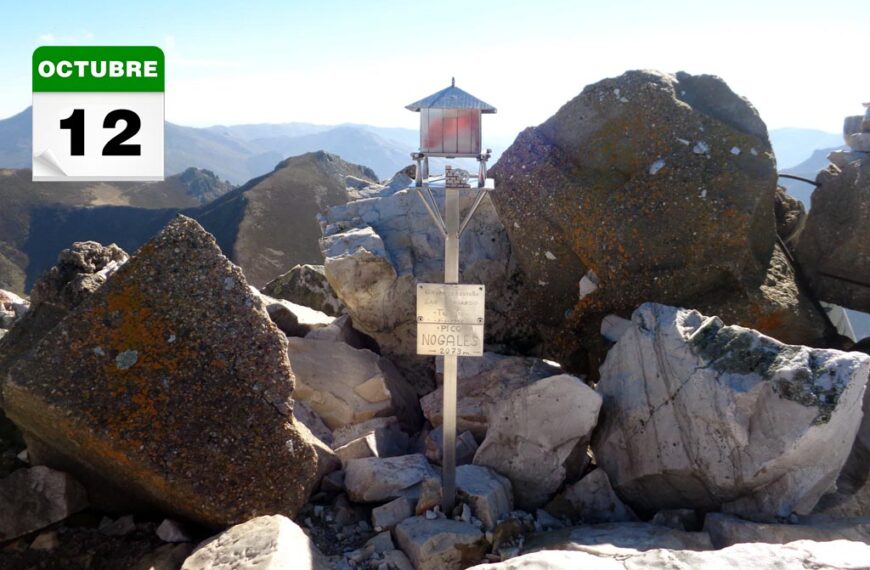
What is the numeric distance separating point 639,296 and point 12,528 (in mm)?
6856

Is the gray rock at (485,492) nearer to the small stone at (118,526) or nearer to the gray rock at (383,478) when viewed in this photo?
the gray rock at (383,478)

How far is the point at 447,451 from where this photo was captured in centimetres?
683

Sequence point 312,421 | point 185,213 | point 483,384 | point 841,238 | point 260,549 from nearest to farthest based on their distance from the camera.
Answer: point 260,549
point 483,384
point 312,421
point 841,238
point 185,213

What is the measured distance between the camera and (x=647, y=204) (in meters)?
8.48

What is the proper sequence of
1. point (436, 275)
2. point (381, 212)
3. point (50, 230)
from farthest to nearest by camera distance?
point (50, 230) → point (381, 212) → point (436, 275)

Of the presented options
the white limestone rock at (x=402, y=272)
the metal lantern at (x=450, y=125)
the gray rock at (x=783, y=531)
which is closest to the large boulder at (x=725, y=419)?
the gray rock at (x=783, y=531)

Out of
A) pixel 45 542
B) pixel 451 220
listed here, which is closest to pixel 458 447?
pixel 451 220

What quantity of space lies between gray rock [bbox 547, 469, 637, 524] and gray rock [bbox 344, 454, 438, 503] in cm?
132

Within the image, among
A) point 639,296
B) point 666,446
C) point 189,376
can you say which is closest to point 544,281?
point 639,296

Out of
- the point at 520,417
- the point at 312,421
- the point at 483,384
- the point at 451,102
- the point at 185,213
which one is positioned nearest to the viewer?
the point at 451,102

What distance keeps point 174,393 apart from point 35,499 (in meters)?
1.65

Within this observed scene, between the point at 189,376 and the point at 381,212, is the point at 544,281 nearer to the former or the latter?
the point at 381,212

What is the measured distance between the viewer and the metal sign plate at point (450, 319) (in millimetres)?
6664

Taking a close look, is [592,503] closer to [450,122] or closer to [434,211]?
[434,211]
